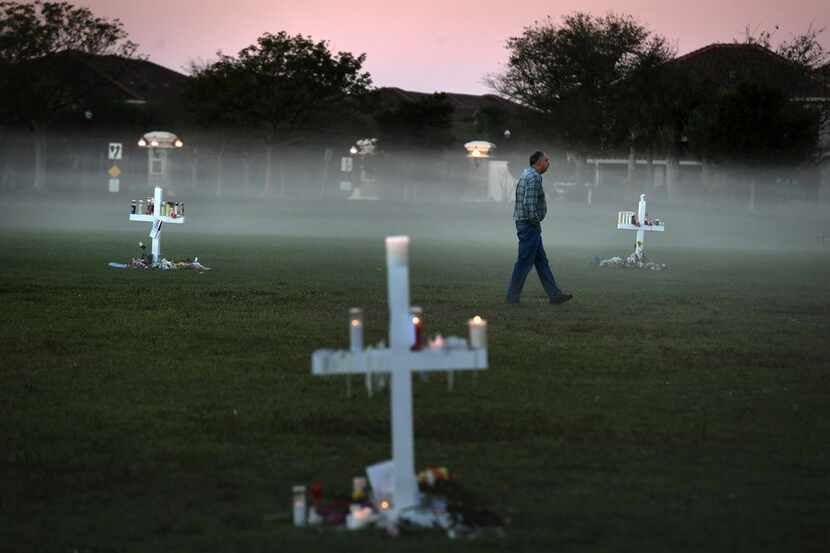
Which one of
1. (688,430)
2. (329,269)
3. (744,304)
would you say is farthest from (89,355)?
(329,269)

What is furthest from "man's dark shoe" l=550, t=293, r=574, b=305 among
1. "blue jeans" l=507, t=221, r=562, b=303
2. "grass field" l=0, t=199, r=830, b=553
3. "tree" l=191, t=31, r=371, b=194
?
"tree" l=191, t=31, r=371, b=194

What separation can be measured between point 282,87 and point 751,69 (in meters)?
26.9

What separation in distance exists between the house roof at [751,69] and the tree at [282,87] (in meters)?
19.8

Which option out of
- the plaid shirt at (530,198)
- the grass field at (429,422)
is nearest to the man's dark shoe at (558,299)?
the grass field at (429,422)

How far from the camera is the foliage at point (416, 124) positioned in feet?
317

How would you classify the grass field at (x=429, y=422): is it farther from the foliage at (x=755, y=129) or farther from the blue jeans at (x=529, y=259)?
the foliage at (x=755, y=129)

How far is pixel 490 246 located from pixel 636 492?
3331 centimetres

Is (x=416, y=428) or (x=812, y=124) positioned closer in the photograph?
(x=416, y=428)

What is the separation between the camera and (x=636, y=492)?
7926 millimetres

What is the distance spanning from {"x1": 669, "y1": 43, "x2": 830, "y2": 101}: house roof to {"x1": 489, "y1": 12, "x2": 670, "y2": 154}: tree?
2.70 meters

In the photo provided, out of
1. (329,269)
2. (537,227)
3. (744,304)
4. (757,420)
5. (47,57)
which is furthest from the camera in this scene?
(47,57)

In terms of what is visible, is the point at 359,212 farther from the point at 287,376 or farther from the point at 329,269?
the point at 287,376

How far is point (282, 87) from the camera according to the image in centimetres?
8344

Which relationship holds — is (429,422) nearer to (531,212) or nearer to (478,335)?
(478,335)
